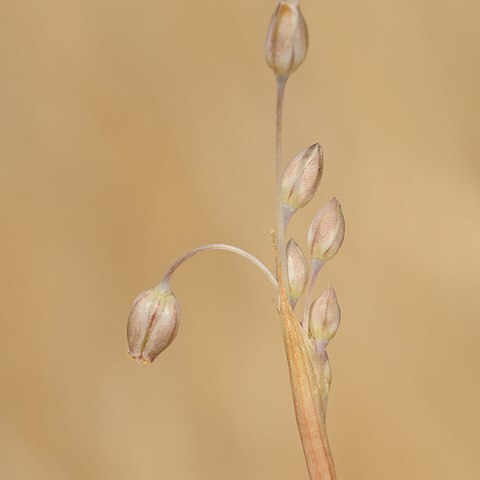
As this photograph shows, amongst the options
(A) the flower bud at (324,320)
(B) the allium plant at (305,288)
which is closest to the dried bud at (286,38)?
(B) the allium plant at (305,288)

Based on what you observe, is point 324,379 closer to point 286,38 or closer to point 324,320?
point 324,320

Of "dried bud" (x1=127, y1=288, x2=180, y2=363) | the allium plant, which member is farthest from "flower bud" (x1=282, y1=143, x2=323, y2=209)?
"dried bud" (x1=127, y1=288, x2=180, y2=363)

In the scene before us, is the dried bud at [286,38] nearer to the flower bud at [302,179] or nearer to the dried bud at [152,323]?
the flower bud at [302,179]

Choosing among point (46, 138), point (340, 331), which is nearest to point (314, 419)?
point (340, 331)

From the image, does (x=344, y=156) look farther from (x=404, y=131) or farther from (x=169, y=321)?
(x=169, y=321)

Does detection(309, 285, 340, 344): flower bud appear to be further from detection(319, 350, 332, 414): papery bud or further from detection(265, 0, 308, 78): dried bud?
detection(265, 0, 308, 78): dried bud
